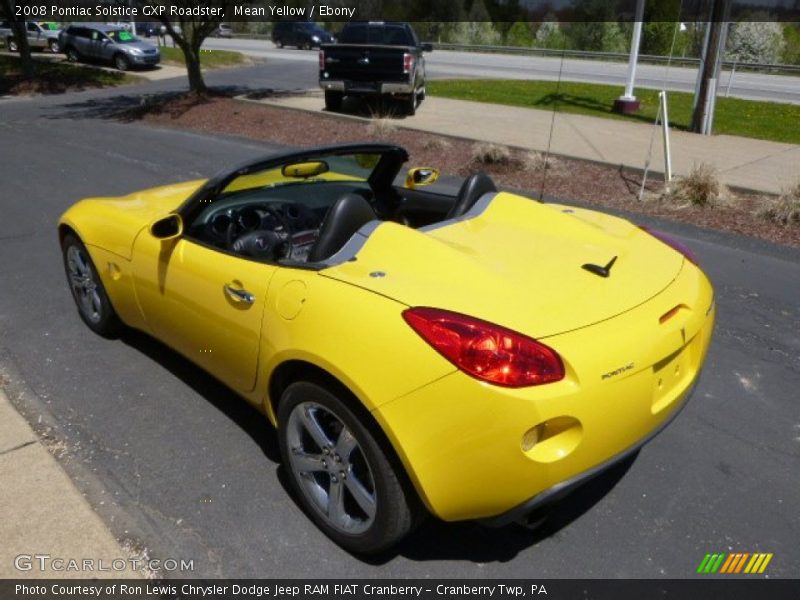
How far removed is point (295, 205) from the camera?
3.73 m

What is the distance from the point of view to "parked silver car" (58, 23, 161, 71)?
88.2 ft

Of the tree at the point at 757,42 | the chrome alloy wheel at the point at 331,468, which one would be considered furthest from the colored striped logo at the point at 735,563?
the tree at the point at 757,42

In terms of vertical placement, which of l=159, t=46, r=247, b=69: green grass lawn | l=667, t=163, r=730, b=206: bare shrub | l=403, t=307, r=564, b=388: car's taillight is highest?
l=159, t=46, r=247, b=69: green grass lawn

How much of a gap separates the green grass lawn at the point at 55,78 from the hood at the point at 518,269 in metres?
21.6

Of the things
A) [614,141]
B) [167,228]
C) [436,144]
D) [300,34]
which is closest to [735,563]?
[167,228]

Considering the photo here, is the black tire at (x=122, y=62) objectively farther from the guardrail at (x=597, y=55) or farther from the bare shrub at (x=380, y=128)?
the bare shrub at (x=380, y=128)

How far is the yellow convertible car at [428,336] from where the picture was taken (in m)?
2.21

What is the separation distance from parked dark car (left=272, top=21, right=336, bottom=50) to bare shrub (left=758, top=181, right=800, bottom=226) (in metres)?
38.5

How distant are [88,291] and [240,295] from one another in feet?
6.67

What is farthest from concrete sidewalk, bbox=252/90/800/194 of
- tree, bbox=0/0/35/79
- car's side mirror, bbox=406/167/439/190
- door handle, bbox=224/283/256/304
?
tree, bbox=0/0/35/79

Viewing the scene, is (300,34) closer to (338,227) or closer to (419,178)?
(419,178)

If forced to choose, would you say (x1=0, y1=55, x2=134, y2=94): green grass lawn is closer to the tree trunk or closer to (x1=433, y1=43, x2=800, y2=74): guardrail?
the tree trunk

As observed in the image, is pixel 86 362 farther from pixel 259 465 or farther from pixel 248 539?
pixel 248 539

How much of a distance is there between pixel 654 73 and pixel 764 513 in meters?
28.0
